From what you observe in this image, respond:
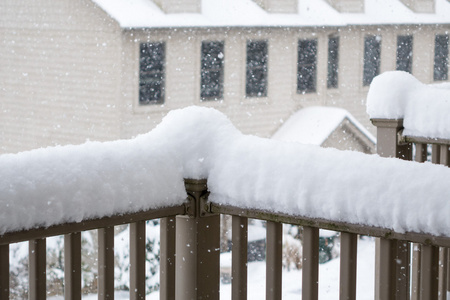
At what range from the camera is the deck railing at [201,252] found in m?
1.50

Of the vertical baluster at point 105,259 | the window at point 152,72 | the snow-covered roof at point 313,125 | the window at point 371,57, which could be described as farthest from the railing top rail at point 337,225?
the window at point 371,57

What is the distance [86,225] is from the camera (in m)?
1.56

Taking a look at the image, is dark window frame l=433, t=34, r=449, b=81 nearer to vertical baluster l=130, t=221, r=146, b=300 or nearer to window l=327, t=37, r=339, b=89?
window l=327, t=37, r=339, b=89

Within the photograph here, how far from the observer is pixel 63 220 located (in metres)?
1.51

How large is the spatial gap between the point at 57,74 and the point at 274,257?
1387 cm

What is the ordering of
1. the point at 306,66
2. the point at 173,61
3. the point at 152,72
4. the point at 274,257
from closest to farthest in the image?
the point at 274,257, the point at 152,72, the point at 173,61, the point at 306,66

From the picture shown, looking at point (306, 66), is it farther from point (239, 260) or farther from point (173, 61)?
point (239, 260)

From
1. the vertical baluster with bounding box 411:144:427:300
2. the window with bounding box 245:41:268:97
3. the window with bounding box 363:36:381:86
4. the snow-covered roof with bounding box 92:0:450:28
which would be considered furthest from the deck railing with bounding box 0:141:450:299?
the window with bounding box 363:36:381:86

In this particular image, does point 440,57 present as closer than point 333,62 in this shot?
No

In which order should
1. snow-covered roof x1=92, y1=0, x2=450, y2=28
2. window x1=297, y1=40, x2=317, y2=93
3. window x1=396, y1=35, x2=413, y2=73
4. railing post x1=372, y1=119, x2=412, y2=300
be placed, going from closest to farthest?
1. railing post x1=372, y1=119, x2=412, y2=300
2. snow-covered roof x1=92, y1=0, x2=450, y2=28
3. window x1=297, y1=40, x2=317, y2=93
4. window x1=396, y1=35, x2=413, y2=73

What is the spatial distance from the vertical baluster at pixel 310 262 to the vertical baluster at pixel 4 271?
60cm

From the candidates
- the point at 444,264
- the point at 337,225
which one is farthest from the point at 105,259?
the point at 444,264

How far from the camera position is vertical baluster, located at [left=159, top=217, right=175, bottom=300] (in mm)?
1743

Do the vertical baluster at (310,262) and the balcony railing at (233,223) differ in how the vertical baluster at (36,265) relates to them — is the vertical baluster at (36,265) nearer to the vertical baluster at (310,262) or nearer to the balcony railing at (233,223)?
the balcony railing at (233,223)
